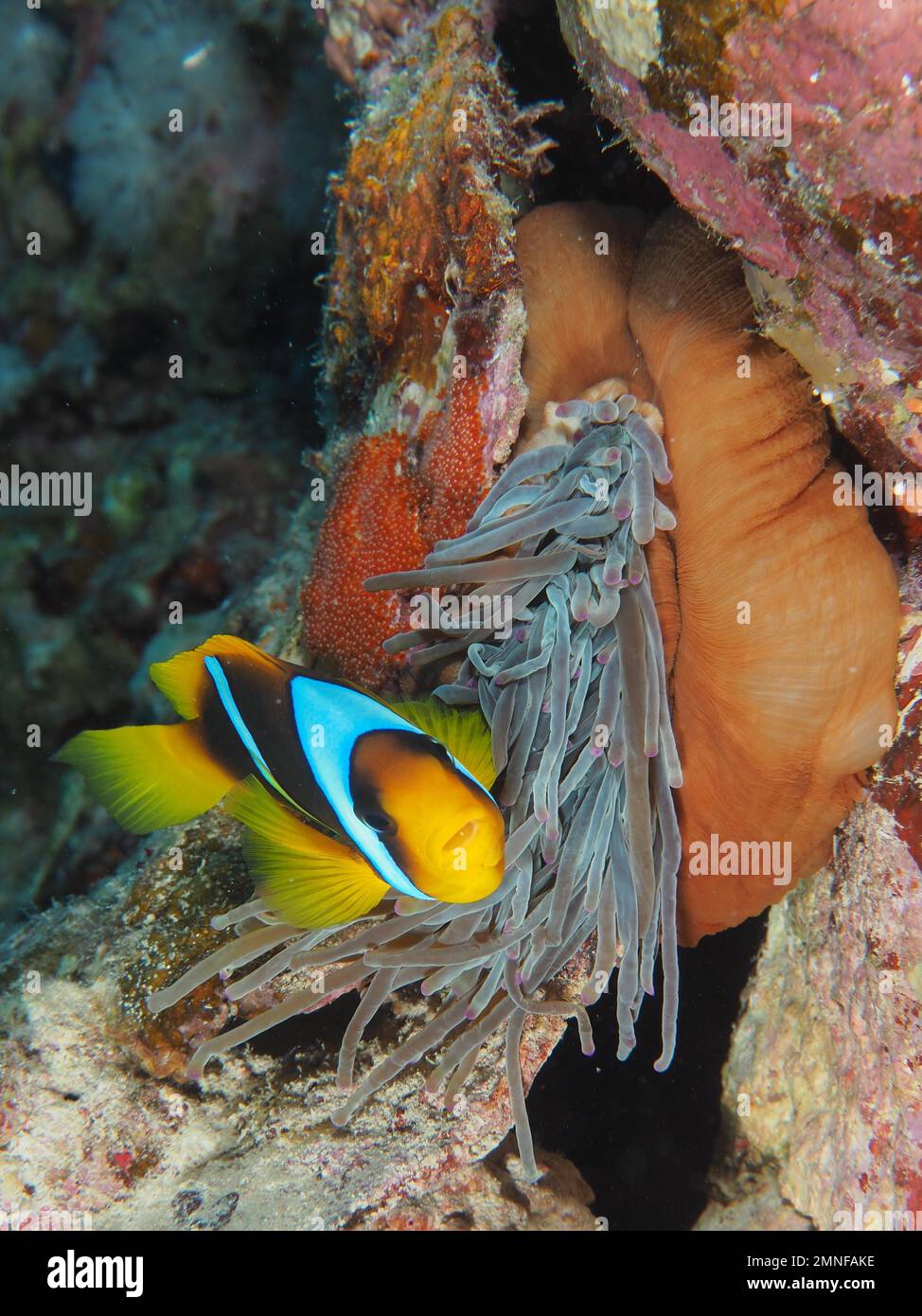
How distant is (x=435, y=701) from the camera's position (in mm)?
1922

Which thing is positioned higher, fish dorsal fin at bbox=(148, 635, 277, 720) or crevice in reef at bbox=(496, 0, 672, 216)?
crevice in reef at bbox=(496, 0, 672, 216)

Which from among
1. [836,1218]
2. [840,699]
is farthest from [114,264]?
[836,1218]

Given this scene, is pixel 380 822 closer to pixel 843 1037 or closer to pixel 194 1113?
pixel 194 1113

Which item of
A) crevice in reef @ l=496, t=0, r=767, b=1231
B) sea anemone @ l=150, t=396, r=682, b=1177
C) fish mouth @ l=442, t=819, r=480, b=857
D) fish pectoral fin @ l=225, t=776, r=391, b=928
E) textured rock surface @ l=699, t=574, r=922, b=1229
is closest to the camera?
fish mouth @ l=442, t=819, r=480, b=857

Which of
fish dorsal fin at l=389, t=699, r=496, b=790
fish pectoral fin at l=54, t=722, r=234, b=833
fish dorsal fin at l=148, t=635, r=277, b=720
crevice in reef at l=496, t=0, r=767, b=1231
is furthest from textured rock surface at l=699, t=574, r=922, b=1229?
fish pectoral fin at l=54, t=722, r=234, b=833

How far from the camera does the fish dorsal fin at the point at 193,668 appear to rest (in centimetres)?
168

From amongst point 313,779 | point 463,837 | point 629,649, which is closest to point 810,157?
point 629,649

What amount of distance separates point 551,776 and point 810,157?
116 centimetres

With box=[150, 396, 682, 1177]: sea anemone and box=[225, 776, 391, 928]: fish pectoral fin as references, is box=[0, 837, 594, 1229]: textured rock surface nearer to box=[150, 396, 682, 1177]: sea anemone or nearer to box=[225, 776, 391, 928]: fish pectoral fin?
box=[150, 396, 682, 1177]: sea anemone

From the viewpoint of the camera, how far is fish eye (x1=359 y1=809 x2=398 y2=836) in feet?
4.45

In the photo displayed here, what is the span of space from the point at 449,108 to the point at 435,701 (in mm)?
1355

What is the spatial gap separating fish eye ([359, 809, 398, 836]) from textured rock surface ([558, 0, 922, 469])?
112cm

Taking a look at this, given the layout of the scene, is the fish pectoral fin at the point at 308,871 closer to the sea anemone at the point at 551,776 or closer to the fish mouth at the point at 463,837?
the sea anemone at the point at 551,776

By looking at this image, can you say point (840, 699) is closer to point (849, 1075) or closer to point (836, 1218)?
point (849, 1075)
